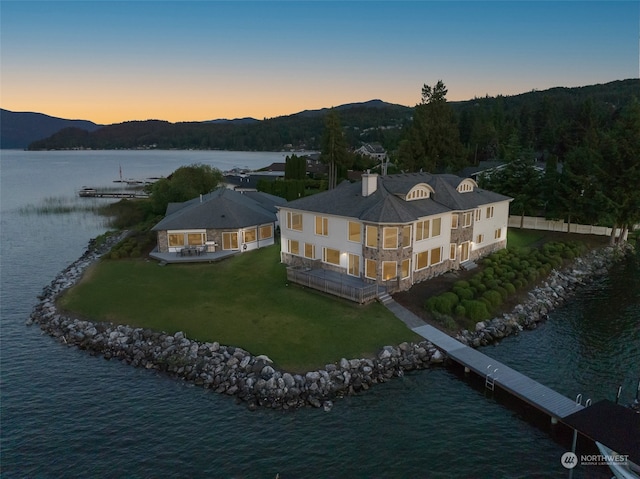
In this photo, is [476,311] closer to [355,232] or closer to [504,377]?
[504,377]

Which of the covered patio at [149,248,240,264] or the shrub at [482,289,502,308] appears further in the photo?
the covered patio at [149,248,240,264]

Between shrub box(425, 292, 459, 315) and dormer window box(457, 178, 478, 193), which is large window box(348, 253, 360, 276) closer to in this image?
shrub box(425, 292, 459, 315)

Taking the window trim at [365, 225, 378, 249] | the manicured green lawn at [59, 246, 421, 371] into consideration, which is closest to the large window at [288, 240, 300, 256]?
the manicured green lawn at [59, 246, 421, 371]

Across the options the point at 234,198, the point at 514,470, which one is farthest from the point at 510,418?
the point at 234,198

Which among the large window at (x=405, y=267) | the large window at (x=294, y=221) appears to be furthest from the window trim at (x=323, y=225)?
the large window at (x=405, y=267)

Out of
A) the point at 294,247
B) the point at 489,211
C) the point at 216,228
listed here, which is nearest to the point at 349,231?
the point at 294,247
